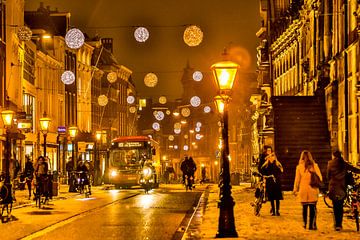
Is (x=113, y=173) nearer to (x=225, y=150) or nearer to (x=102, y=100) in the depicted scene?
(x=225, y=150)

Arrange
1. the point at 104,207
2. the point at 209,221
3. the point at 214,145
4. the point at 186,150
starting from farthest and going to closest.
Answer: the point at 186,150 → the point at 214,145 → the point at 104,207 → the point at 209,221

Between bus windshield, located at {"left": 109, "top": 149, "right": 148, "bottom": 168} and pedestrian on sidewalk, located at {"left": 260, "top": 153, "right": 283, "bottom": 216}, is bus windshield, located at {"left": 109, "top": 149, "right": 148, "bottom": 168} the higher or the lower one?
the higher one

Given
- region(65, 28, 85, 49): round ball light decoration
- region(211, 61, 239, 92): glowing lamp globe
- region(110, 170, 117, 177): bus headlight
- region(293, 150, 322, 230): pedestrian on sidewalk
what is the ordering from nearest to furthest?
region(211, 61, 239, 92): glowing lamp globe < region(293, 150, 322, 230): pedestrian on sidewalk < region(65, 28, 85, 49): round ball light decoration < region(110, 170, 117, 177): bus headlight

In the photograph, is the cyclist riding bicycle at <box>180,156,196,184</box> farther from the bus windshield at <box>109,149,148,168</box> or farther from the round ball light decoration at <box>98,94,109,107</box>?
the round ball light decoration at <box>98,94,109,107</box>

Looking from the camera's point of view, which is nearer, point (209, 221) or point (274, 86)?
point (209, 221)

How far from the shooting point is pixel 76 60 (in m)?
81.2

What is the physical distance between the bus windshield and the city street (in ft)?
61.9

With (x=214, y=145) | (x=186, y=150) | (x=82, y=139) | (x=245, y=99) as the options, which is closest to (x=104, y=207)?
(x=82, y=139)

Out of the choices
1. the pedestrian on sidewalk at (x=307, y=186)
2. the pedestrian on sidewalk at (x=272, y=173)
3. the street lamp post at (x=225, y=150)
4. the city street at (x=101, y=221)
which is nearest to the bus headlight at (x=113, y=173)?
the city street at (x=101, y=221)

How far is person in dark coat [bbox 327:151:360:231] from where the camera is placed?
18531 mm

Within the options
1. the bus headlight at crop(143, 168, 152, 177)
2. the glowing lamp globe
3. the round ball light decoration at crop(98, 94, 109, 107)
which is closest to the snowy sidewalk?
the glowing lamp globe

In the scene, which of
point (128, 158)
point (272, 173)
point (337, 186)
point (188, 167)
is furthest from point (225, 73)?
point (128, 158)

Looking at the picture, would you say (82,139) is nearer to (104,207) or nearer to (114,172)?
(114,172)

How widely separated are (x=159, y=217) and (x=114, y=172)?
26416 mm
